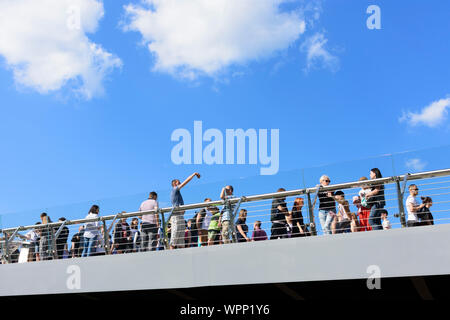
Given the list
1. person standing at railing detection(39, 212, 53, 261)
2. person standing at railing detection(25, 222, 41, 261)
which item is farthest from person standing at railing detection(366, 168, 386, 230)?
person standing at railing detection(25, 222, 41, 261)

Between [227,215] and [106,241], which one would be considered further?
[106,241]

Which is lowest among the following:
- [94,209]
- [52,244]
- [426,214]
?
[426,214]

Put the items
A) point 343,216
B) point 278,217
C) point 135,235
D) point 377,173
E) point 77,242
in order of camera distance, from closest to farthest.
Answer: point 377,173 → point 343,216 → point 278,217 → point 135,235 → point 77,242

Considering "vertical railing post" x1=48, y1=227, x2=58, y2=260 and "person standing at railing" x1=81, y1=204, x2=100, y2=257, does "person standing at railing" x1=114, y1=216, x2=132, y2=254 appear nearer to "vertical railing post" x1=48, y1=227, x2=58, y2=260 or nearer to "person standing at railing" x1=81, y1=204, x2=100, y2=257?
"person standing at railing" x1=81, y1=204, x2=100, y2=257

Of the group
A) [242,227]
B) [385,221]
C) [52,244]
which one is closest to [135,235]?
[52,244]

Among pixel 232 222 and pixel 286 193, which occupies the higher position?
pixel 286 193

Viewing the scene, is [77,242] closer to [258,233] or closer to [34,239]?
[34,239]

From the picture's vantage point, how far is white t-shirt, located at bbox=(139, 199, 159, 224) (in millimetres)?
10391

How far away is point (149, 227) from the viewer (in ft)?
34.2

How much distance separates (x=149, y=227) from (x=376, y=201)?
437 centimetres

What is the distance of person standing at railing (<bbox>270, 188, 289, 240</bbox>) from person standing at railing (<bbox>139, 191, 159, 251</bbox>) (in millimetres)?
2339

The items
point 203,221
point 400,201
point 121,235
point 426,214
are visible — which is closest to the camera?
point 426,214
